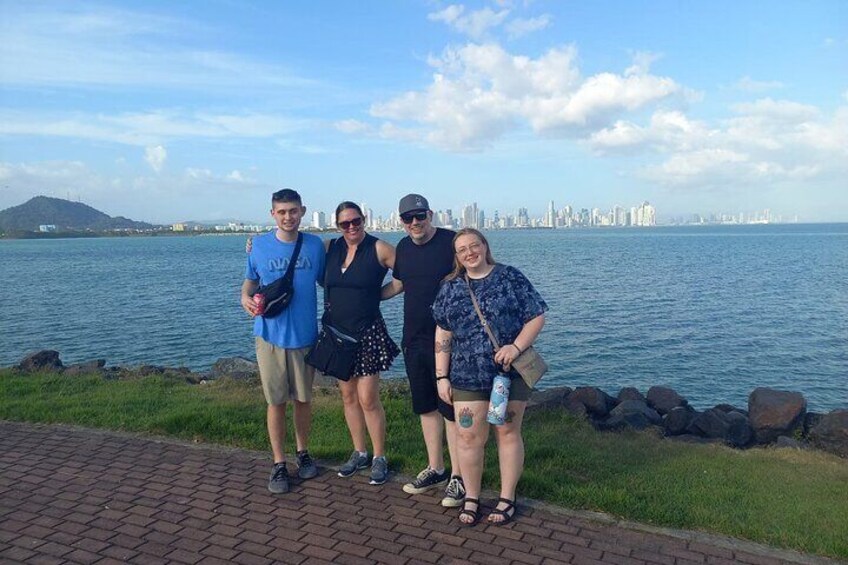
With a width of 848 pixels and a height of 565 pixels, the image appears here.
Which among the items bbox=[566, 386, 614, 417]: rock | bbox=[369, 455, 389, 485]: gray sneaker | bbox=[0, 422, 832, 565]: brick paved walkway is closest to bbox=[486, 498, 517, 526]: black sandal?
bbox=[0, 422, 832, 565]: brick paved walkway

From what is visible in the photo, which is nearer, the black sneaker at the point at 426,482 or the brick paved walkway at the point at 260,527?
the brick paved walkway at the point at 260,527

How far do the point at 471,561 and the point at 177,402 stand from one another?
4900mm

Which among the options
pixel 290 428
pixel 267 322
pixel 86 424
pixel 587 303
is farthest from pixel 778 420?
pixel 587 303

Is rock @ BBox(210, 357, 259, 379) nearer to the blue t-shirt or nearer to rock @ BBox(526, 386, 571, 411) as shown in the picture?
rock @ BBox(526, 386, 571, 411)

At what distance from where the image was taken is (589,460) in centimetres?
576

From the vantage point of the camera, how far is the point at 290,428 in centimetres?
668

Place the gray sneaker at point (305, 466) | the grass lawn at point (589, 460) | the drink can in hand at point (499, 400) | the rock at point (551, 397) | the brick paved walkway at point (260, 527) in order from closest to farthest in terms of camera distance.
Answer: the brick paved walkway at point (260, 527)
the drink can in hand at point (499, 400)
the grass lawn at point (589, 460)
the gray sneaker at point (305, 466)
the rock at point (551, 397)

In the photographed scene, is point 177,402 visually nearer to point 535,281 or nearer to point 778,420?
point 778,420

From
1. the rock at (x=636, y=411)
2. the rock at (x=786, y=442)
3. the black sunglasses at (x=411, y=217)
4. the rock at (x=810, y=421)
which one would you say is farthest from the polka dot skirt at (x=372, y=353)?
the rock at (x=810, y=421)

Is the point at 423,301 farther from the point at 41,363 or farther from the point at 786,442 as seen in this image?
the point at 41,363

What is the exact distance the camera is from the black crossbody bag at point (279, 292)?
5.05 metres

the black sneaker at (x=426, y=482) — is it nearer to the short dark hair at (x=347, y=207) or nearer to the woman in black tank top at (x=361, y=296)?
the woman in black tank top at (x=361, y=296)

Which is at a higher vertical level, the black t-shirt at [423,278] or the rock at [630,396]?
the black t-shirt at [423,278]

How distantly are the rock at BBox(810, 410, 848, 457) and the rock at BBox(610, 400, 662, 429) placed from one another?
87.3 inches
